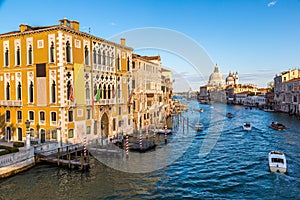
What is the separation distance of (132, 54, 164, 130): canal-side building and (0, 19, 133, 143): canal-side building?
7.51 metres

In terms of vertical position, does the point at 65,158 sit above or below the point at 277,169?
above

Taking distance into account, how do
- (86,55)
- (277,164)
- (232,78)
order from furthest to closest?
(232,78) < (86,55) < (277,164)

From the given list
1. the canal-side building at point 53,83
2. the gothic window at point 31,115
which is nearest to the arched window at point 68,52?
the canal-side building at point 53,83

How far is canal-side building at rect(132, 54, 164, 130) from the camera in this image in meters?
32.5

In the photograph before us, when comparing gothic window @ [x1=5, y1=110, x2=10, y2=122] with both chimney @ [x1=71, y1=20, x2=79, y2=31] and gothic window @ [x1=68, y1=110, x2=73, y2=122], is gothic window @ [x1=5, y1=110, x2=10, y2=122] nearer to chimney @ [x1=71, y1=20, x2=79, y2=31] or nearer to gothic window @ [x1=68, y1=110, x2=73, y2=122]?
gothic window @ [x1=68, y1=110, x2=73, y2=122]

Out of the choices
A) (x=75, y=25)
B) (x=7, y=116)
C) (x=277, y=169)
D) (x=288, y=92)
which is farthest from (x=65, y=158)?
(x=288, y=92)

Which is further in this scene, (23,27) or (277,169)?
(23,27)

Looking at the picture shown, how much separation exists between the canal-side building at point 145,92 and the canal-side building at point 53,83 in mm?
7509

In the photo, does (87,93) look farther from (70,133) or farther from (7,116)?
(7,116)

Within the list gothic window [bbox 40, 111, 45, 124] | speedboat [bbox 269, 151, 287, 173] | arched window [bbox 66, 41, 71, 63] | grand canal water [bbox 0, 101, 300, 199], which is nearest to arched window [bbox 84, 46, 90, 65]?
arched window [bbox 66, 41, 71, 63]

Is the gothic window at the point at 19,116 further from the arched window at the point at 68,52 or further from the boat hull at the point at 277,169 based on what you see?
the boat hull at the point at 277,169

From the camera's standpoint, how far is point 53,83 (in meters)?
20.9

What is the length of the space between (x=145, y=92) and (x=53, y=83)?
1592 cm

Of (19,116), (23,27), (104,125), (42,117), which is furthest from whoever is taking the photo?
(104,125)
